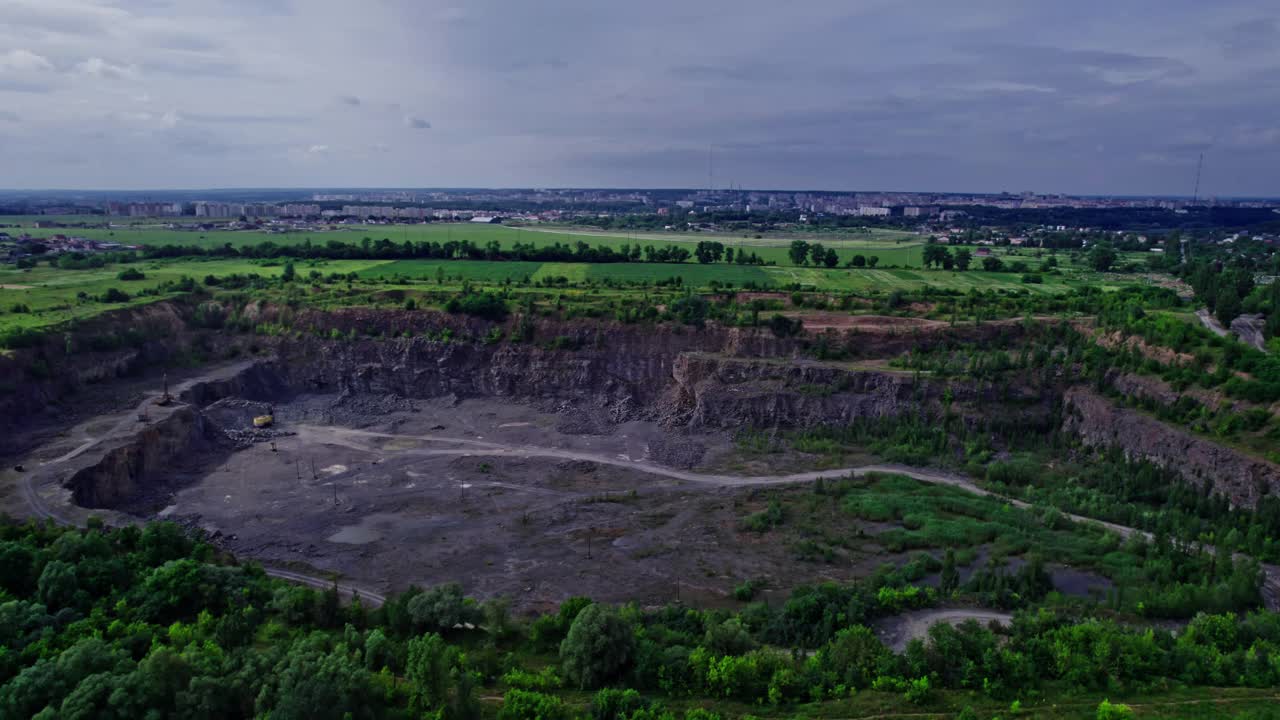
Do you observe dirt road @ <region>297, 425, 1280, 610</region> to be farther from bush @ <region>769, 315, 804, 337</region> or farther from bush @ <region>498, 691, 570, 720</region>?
bush @ <region>498, 691, 570, 720</region>

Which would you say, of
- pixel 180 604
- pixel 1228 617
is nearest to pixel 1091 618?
pixel 1228 617

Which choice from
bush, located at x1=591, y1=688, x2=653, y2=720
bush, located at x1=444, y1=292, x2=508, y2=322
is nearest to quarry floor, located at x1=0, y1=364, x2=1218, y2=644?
bush, located at x1=591, y1=688, x2=653, y2=720

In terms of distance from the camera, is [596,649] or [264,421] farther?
[264,421]

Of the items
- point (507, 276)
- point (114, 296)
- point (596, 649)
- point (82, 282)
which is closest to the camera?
point (596, 649)

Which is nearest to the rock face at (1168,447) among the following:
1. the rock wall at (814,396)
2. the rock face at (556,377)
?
the rock face at (556,377)

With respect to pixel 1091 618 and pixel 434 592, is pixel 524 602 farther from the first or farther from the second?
pixel 1091 618

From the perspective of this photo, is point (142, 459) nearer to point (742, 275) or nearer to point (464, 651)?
point (464, 651)

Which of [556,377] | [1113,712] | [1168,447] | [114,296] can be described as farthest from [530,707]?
[114,296]
